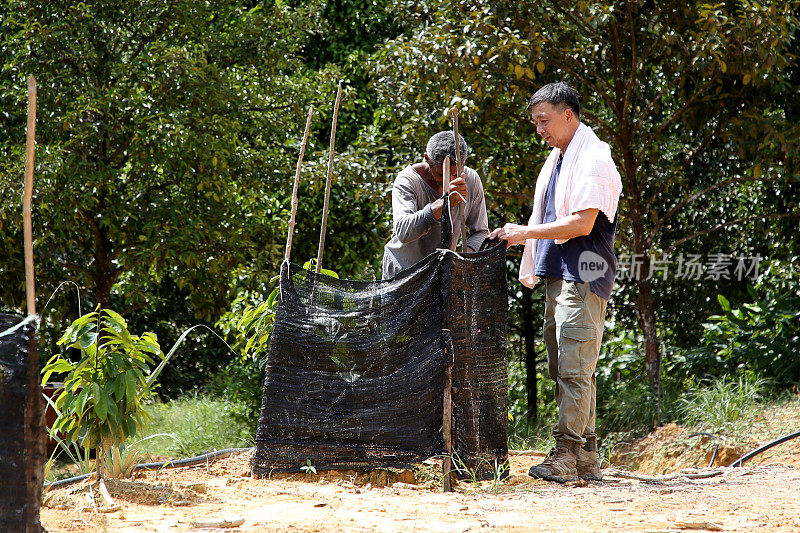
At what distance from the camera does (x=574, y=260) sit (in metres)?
4.10

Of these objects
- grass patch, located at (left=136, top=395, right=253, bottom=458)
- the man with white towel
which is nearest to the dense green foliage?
grass patch, located at (left=136, top=395, right=253, bottom=458)

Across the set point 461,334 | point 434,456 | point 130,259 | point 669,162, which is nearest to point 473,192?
point 461,334

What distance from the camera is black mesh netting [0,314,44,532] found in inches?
105

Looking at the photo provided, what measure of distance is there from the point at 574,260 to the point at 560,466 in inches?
41.1

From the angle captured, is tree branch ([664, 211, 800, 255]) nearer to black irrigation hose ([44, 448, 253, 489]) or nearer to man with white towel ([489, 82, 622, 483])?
man with white towel ([489, 82, 622, 483])

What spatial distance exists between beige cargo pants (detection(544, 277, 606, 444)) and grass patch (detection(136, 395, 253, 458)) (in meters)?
4.64

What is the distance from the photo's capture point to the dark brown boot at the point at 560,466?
405 centimetres

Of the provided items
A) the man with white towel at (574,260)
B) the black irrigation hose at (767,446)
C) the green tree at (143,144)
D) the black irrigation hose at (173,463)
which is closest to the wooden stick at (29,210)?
the black irrigation hose at (173,463)

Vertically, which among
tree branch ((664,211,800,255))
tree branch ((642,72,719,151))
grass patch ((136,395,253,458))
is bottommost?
grass patch ((136,395,253,458))

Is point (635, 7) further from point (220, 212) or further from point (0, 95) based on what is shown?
point (0, 95)

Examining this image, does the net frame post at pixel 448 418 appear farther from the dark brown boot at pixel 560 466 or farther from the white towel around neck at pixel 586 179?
the white towel around neck at pixel 586 179

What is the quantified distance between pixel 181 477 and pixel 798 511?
9.81ft

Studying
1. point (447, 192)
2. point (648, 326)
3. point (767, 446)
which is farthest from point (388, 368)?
point (648, 326)

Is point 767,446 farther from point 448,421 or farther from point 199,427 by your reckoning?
point 199,427
